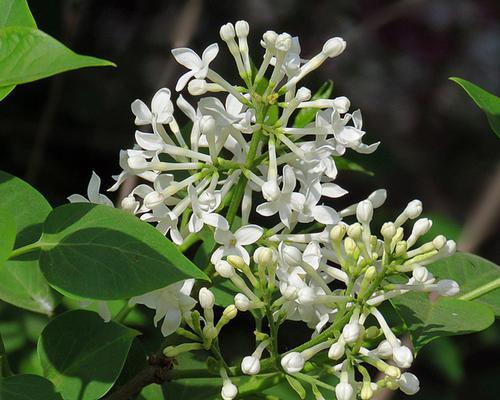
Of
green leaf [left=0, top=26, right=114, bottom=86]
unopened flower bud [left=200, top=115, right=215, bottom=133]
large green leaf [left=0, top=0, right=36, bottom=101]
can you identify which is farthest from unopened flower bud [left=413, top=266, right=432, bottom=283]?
large green leaf [left=0, top=0, right=36, bottom=101]

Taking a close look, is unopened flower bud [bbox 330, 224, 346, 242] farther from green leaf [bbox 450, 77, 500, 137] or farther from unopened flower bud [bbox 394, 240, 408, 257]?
green leaf [bbox 450, 77, 500, 137]

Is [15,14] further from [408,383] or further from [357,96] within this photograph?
[357,96]

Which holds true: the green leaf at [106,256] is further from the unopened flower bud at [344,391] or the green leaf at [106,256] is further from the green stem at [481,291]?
the green stem at [481,291]

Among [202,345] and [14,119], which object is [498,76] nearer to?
[14,119]

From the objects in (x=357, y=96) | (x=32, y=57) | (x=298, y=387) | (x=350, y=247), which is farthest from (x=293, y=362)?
(x=357, y=96)

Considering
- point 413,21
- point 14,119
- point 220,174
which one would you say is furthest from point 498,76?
point 220,174

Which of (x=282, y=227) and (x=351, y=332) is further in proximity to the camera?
(x=282, y=227)

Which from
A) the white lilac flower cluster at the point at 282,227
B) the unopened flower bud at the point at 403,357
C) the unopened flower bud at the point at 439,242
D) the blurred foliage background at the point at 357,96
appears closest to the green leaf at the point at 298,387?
the white lilac flower cluster at the point at 282,227
